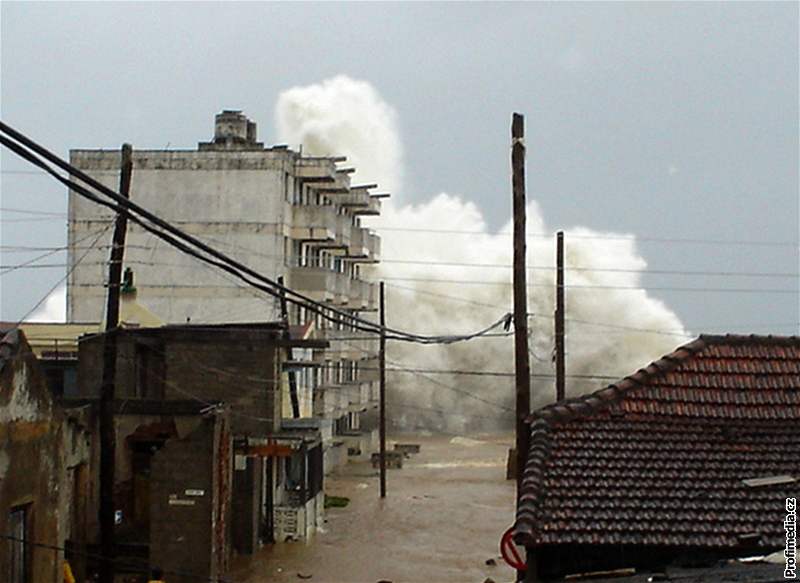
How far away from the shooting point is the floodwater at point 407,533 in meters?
27.3

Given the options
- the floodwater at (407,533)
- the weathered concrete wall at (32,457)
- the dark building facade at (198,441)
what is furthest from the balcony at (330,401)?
the weathered concrete wall at (32,457)

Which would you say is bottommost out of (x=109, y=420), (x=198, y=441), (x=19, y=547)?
(x=19, y=547)

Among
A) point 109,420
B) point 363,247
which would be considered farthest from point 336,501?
point 109,420

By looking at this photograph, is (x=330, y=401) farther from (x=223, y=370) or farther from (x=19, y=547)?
(x=19, y=547)

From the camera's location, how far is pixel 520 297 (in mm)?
15875

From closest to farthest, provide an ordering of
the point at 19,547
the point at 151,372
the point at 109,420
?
1. the point at 19,547
2. the point at 109,420
3. the point at 151,372

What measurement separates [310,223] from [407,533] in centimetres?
1834

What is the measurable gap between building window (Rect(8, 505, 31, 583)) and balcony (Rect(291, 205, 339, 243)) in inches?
1277

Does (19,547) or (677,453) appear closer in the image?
(677,453)

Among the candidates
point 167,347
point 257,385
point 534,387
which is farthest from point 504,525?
point 534,387

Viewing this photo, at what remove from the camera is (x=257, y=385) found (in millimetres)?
32156

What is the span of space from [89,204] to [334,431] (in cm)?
1610

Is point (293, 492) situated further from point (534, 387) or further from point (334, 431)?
point (534, 387)

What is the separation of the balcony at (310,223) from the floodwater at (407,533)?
10569mm
